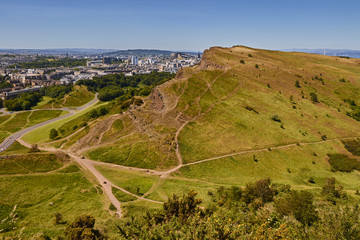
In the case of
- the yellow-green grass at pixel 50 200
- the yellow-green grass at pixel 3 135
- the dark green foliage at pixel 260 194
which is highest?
the dark green foliage at pixel 260 194

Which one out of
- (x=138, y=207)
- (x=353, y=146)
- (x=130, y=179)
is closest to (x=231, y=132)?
(x=130, y=179)

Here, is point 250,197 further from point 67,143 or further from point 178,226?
point 67,143

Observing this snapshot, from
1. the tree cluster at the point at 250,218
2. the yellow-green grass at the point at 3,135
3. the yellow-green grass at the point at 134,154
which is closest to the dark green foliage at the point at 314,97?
the tree cluster at the point at 250,218

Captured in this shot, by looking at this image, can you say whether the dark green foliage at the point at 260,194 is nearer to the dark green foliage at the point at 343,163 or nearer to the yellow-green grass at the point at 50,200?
the yellow-green grass at the point at 50,200

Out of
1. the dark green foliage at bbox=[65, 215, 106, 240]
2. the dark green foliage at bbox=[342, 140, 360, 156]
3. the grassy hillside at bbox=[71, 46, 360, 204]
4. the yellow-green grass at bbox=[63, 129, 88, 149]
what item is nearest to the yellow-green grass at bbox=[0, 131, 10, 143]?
the yellow-green grass at bbox=[63, 129, 88, 149]

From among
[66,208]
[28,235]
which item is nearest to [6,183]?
[66,208]

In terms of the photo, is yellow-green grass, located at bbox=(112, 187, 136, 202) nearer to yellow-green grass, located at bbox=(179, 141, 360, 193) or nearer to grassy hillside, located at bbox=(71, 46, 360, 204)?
grassy hillside, located at bbox=(71, 46, 360, 204)

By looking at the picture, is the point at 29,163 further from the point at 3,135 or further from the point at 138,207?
the point at 3,135
